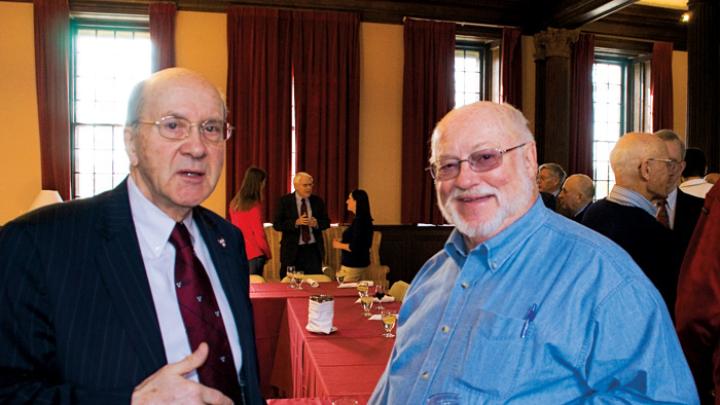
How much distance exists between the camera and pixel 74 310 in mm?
1272

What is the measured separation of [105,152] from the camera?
813 centimetres

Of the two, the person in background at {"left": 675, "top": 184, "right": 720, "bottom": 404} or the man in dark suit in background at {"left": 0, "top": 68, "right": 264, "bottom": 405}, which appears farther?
the person in background at {"left": 675, "top": 184, "right": 720, "bottom": 404}

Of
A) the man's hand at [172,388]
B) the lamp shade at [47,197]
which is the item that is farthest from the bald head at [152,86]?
the lamp shade at [47,197]

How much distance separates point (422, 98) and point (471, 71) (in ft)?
3.88

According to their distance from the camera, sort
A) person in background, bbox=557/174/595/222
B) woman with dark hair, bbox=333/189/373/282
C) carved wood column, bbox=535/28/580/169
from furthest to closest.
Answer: carved wood column, bbox=535/28/580/169 → woman with dark hair, bbox=333/189/373/282 → person in background, bbox=557/174/595/222

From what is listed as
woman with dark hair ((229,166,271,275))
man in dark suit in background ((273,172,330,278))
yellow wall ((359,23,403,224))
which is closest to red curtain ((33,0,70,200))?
woman with dark hair ((229,166,271,275))

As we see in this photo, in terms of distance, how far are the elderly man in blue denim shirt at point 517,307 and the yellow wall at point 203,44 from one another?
264 inches

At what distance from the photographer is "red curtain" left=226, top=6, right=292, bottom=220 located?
7969 mm

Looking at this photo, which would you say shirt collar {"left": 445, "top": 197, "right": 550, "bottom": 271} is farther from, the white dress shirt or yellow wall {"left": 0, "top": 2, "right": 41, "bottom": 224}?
yellow wall {"left": 0, "top": 2, "right": 41, "bottom": 224}

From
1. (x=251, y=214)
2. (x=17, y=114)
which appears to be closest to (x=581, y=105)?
(x=251, y=214)

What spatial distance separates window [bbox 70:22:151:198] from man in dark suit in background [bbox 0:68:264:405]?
707 cm

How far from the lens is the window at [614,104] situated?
9836mm

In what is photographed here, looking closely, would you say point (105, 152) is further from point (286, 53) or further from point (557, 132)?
point (557, 132)

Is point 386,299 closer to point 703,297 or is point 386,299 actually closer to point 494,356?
point 703,297
